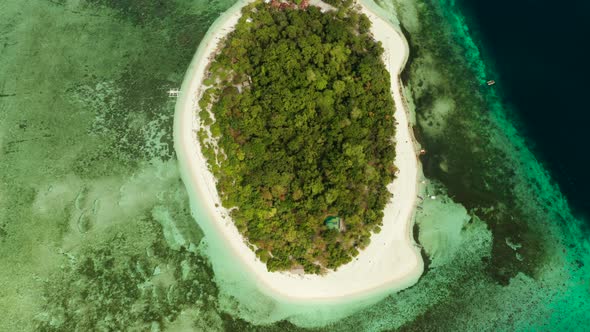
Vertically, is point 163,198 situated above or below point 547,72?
below

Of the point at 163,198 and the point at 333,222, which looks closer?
the point at 333,222

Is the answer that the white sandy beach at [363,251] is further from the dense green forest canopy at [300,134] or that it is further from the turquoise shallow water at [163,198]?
the turquoise shallow water at [163,198]

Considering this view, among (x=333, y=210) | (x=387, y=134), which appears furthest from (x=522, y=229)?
(x=333, y=210)

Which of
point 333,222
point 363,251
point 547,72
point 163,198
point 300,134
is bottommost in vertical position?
point 363,251

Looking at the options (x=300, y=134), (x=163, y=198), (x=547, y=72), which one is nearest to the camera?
(x=300, y=134)

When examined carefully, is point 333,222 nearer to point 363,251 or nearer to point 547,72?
point 363,251

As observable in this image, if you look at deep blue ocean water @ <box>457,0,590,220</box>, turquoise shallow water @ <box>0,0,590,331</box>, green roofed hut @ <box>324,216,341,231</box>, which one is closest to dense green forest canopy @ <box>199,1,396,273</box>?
green roofed hut @ <box>324,216,341,231</box>

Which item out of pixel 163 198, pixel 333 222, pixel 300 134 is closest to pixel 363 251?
pixel 333 222
